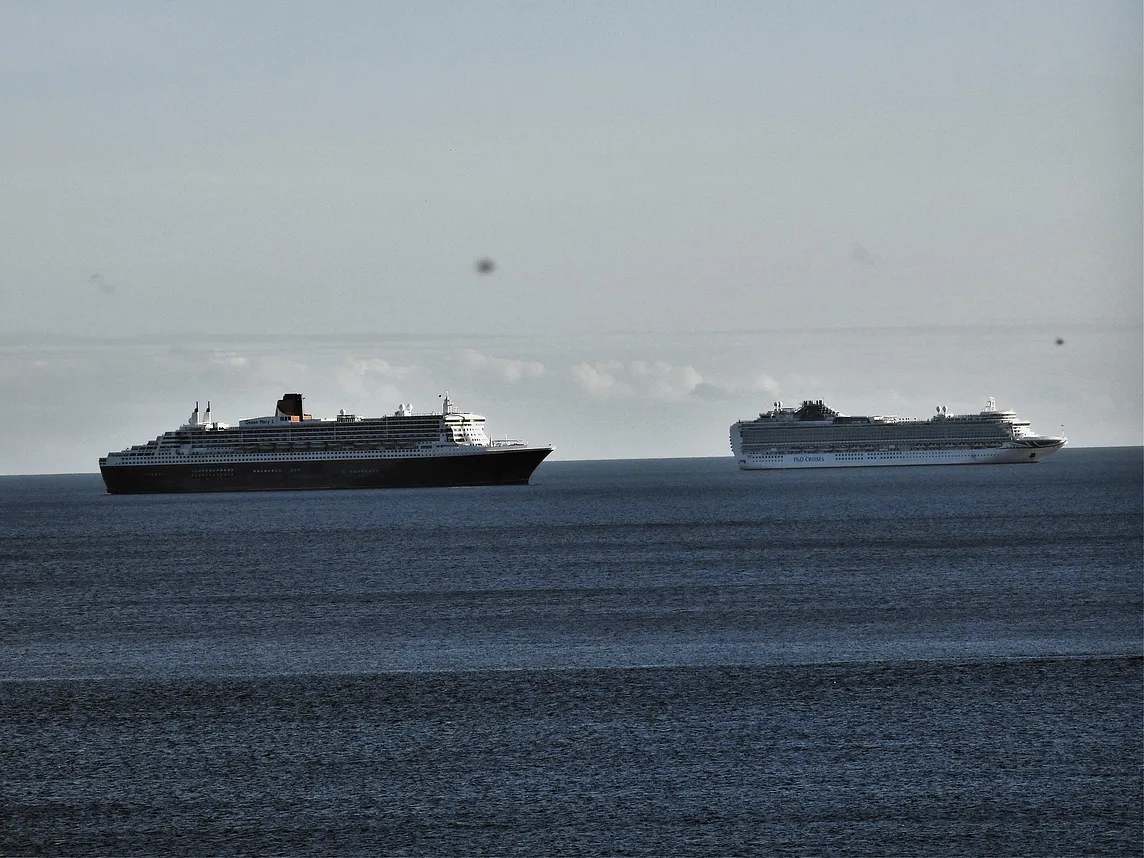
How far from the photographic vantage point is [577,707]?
21844 mm

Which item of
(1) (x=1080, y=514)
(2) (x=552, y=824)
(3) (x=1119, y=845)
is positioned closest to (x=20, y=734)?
(2) (x=552, y=824)

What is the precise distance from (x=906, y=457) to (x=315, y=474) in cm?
7350

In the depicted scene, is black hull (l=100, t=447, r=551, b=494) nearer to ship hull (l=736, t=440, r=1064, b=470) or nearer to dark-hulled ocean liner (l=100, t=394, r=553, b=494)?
dark-hulled ocean liner (l=100, t=394, r=553, b=494)

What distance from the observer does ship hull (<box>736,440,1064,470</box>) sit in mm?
168000

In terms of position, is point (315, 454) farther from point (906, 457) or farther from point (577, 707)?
point (577, 707)

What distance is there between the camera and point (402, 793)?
16500 millimetres

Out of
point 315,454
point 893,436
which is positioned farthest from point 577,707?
point 893,436

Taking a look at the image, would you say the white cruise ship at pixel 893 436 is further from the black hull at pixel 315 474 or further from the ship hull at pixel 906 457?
the black hull at pixel 315 474

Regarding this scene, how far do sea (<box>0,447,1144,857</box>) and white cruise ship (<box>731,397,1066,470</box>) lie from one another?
117 meters

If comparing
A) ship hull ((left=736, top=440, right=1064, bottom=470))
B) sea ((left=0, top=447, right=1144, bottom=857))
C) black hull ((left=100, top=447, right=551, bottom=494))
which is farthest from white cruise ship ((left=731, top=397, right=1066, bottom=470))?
sea ((left=0, top=447, right=1144, bottom=857))

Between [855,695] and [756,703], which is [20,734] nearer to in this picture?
[756,703]

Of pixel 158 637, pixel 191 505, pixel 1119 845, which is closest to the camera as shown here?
pixel 1119 845

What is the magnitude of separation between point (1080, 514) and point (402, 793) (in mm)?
71179

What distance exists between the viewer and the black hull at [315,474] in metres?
124
